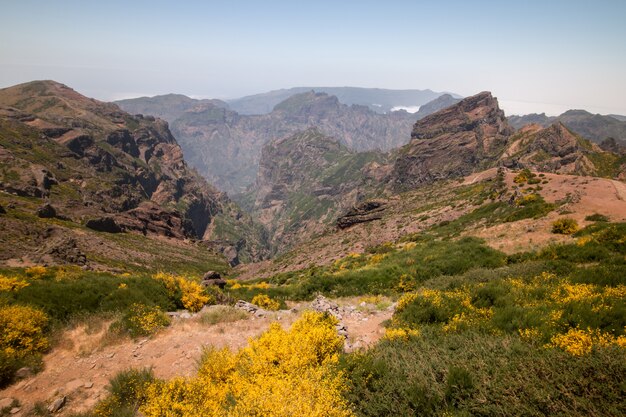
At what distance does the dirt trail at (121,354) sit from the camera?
10531mm

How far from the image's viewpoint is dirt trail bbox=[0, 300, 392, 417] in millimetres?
10531

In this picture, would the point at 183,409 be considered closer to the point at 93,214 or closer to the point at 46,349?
the point at 46,349

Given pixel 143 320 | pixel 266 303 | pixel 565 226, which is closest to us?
pixel 143 320

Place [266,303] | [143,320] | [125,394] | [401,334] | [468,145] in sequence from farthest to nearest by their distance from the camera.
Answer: [468,145]
[266,303]
[143,320]
[401,334]
[125,394]

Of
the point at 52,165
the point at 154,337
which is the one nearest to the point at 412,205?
the point at 154,337

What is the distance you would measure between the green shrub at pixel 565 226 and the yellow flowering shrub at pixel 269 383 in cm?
2150

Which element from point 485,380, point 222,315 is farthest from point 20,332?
point 485,380

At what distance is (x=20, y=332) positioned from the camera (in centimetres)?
1214

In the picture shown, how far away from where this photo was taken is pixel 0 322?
39.2 ft

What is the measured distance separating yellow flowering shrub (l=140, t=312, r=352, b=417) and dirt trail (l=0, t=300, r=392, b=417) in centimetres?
194

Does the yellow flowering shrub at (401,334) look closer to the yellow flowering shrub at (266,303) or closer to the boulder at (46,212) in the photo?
the yellow flowering shrub at (266,303)

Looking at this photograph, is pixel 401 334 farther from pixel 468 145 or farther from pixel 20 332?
pixel 468 145

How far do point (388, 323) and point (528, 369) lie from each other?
270 inches

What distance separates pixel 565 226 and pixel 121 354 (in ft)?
96.7
